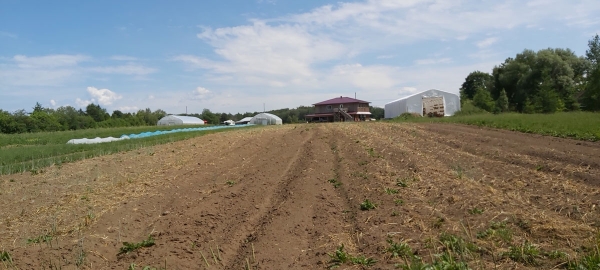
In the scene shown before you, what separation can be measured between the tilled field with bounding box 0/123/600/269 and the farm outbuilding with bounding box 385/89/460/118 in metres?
34.0

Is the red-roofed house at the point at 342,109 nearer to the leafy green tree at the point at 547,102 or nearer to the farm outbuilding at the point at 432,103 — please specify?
the farm outbuilding at the point at 432,103

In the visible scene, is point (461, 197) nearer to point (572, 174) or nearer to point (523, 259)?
point (523, 259)

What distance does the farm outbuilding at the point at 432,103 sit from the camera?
1783 inches

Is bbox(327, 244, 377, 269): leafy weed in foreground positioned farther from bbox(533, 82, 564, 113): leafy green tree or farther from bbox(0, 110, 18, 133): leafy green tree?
bbox(0, 110, 18, 133): leafy green tree

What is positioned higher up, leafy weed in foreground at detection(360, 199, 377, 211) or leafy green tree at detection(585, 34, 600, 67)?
leafy green tree at detection(585, 34, 600, 67)

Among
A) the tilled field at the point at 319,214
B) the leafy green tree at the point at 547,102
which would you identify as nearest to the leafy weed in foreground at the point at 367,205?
the tilled field at the point at 319,214

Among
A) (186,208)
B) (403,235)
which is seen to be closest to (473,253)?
(403,235)

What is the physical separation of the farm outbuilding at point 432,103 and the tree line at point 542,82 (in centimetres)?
201

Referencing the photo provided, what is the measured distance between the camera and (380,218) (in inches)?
237

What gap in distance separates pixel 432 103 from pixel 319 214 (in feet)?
137

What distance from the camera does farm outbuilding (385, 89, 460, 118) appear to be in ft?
149

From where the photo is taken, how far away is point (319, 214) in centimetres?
649

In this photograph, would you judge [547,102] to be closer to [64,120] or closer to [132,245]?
[132,245]

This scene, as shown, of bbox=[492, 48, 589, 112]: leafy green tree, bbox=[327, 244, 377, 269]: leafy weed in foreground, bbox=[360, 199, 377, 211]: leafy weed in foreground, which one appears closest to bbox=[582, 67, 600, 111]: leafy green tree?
bbox=[492, 48, 589, 112]: leafy green tree
